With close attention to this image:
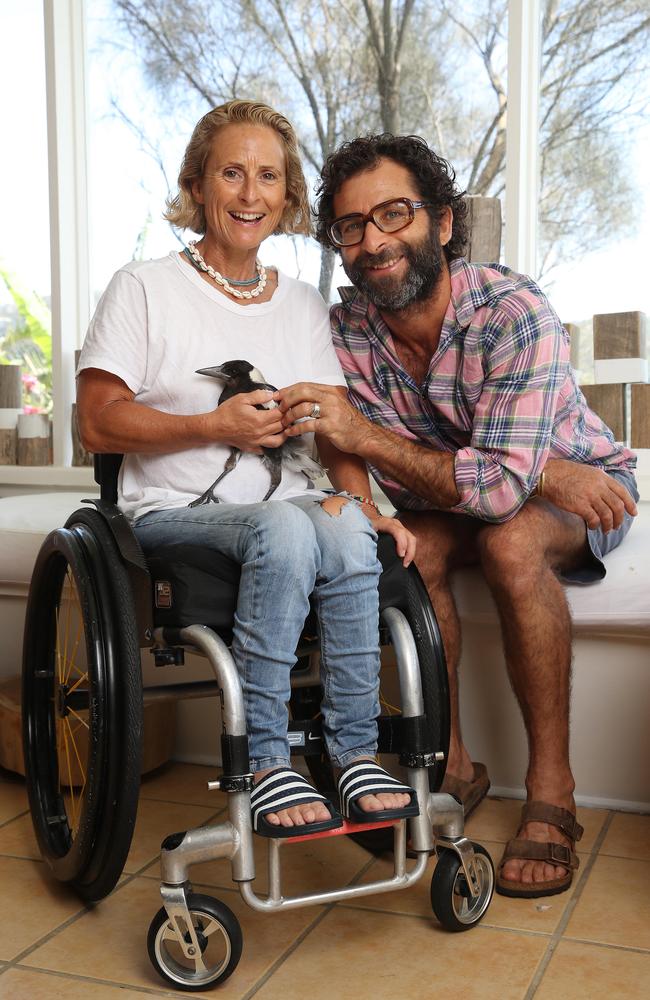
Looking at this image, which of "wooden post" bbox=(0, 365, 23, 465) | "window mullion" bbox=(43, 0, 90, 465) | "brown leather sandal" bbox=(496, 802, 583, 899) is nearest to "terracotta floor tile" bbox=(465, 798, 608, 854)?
→ "brown leather sandal" bbox=(496, 802, 583, 899)

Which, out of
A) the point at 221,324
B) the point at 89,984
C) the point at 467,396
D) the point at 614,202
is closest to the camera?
the point at 89,984

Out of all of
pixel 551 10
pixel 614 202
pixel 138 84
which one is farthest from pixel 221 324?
pixel 138 84

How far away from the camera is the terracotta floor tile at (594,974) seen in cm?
138

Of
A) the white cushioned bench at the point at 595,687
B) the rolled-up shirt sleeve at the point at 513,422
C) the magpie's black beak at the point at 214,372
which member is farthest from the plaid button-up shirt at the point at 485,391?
the magpie's black beak at the point at 214,372

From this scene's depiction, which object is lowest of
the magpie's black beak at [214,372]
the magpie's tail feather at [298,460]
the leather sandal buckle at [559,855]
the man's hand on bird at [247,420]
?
the leather sandal buckle at [559,855]

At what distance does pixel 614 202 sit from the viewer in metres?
2.63

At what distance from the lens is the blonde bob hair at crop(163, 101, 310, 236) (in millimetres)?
1786

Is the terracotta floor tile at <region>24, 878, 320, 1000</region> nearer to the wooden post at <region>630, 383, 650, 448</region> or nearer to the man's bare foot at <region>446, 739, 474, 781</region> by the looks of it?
the man's bare foot at <region>446, 739, 474, 781</region>

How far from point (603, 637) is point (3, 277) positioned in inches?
93.0

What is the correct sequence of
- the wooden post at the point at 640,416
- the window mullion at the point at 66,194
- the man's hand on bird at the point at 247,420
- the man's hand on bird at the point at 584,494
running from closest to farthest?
the man's hand on bird at the point at 247,420, the man's hand on bird at the point at 584,494, the wooden post at the point at 640,416, the window mullion at the point at 66,194

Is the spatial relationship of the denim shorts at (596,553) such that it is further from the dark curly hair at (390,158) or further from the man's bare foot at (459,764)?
the dark curly hair at (390,158)

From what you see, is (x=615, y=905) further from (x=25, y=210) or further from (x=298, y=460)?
(x=25, y=210)

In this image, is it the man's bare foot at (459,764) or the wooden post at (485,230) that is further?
the wooden post at (485,230)

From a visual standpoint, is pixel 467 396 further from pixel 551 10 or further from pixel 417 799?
pixel 551 10
